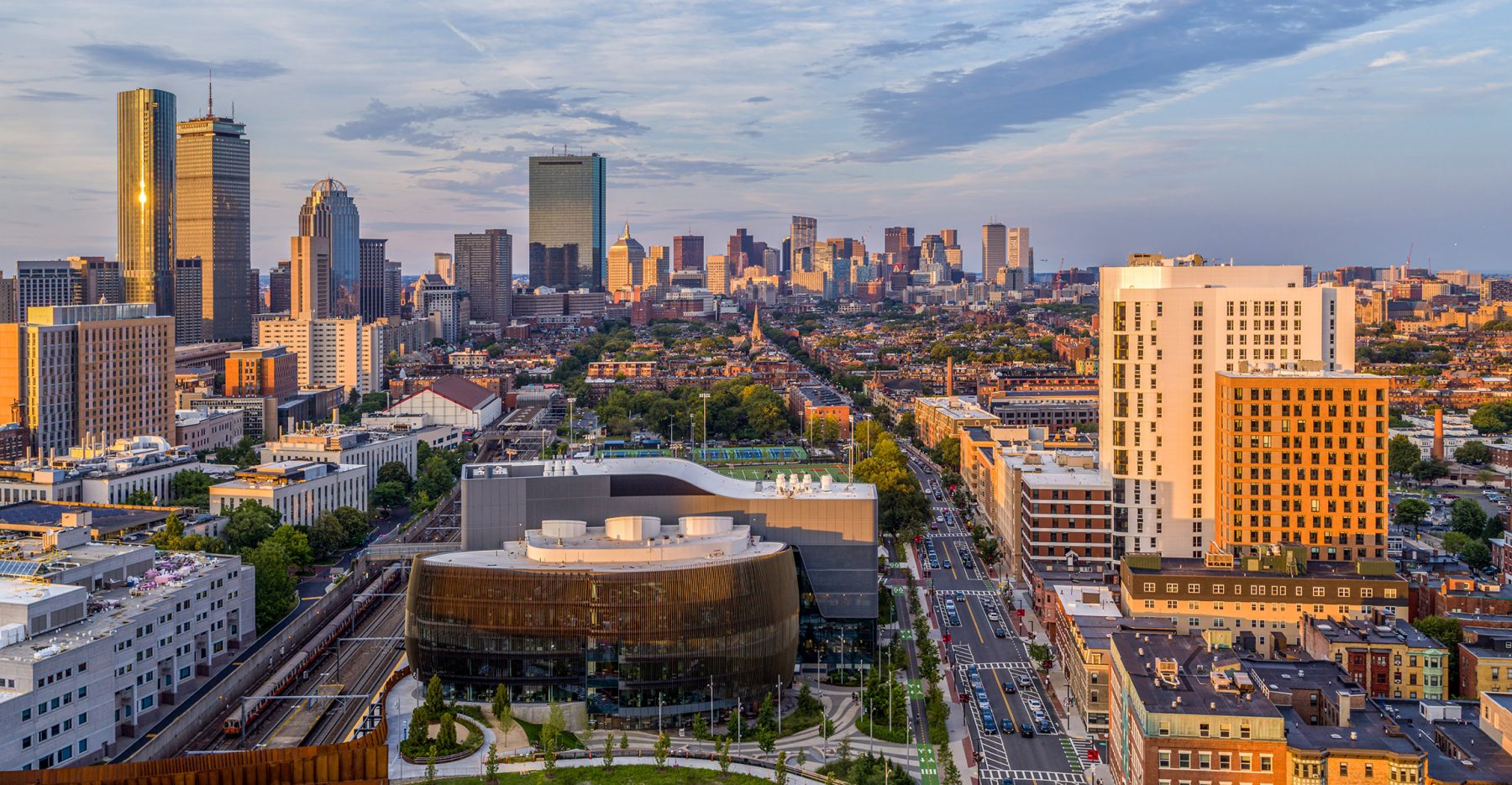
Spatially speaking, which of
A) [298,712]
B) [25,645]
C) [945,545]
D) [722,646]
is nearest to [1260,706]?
[722,646]

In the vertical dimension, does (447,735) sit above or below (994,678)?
above

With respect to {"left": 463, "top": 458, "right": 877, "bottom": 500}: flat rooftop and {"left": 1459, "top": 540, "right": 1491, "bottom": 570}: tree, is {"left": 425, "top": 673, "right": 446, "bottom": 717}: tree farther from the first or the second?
{"left": 1459, "top": 540, "right": 1491, "bottom": 570}: tree

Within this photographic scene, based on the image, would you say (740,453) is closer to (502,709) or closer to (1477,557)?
(1477,557)

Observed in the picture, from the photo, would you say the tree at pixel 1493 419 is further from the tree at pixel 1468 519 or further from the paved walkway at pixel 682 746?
the paved walkway at pixel 682 746

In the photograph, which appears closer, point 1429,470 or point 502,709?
point 502,709

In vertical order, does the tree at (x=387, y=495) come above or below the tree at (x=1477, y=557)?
above

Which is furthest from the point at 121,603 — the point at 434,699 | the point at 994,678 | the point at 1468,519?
the point at 1468,519

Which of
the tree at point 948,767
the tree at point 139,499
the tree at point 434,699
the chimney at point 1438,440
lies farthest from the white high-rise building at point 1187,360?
the tree at point 139,499
